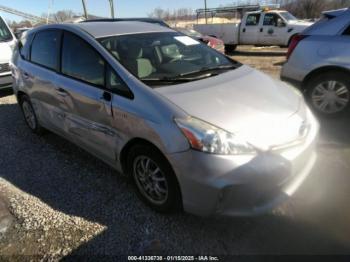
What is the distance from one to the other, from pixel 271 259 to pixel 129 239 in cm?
115

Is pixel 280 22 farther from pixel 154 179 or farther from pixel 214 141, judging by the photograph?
pixel 214 141

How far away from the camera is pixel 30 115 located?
4961 mm

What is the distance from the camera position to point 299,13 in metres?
39.8

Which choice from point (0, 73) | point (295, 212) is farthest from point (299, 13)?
point (295, 212)

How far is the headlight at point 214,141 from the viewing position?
239 centimetres

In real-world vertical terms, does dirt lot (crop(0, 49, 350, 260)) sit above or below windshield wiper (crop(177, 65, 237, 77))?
below

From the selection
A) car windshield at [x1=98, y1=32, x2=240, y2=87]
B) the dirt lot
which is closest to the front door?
the dirt lot

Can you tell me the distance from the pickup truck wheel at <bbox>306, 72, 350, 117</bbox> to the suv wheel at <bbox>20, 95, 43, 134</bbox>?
162 inches

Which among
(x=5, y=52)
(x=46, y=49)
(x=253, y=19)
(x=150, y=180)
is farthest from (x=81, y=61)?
(x=253, y=19)

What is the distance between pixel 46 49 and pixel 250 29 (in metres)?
12.9

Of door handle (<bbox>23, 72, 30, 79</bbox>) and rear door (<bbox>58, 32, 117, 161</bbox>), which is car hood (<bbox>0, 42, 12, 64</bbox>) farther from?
rear door (<bbox>58, 32, 117, 161</bbox>)

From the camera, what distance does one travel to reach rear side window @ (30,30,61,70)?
3.95m

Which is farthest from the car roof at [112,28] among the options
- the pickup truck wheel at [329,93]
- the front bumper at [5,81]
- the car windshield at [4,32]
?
the car windshield at [4,32]

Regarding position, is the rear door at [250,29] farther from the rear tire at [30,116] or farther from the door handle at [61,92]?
Answer: the door handle at [61,92]
